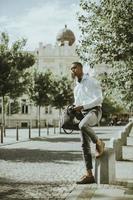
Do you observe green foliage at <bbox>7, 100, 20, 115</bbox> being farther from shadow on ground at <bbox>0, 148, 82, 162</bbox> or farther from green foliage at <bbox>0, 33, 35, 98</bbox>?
shadow on ground at <bbox>0, 148, 82, 162</bbox>

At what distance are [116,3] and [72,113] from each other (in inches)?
533

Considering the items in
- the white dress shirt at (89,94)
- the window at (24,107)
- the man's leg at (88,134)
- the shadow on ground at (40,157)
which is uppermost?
the white dress shirt at (89,94)

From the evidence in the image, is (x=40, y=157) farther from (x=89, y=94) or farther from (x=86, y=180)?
(x=89, y=94)

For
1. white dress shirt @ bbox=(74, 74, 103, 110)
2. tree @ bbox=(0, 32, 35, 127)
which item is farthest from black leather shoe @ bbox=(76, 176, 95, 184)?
tree @ bbox=(0, 32, 35, 127)

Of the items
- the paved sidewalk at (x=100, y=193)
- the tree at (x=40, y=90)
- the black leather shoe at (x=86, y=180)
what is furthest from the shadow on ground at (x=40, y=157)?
the tree at (x=40, y=90)

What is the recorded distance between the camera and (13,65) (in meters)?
27.8

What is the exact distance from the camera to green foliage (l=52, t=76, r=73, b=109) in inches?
2023

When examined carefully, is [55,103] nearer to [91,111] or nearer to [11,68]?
[11,68]

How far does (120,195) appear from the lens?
285 inches

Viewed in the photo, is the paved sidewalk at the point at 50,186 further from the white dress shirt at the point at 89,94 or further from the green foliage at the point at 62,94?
the green foliage at the point at 62,94

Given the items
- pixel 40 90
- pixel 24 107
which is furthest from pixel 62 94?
pixel 24 107

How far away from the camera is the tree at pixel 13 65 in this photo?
88.8ft

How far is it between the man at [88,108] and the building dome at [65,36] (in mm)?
84458

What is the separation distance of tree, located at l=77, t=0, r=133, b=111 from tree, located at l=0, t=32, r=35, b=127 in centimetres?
436
